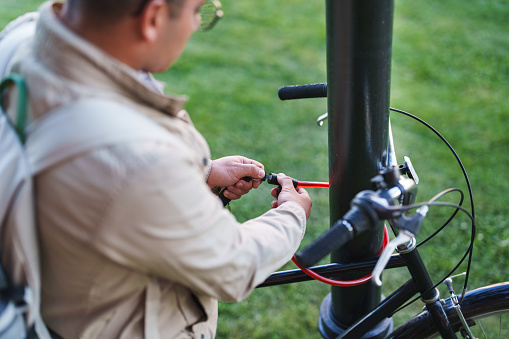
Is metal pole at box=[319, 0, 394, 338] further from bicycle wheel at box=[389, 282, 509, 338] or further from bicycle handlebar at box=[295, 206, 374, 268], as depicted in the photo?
bicycle handlebar at box=[295, 206, 374, 268]

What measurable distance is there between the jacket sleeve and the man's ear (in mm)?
261

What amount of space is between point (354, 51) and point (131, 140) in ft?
2.47

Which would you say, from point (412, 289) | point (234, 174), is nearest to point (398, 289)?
point (412, 289)

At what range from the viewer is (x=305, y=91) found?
200 centimetres

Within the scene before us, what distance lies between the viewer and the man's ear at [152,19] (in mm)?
1216

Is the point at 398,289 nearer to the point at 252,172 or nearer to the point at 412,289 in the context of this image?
the point at 412,289

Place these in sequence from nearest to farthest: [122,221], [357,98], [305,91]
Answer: [122,221]
[357,98]
[305,91]

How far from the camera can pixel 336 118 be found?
5.84 feet

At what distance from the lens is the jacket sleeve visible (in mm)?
1186

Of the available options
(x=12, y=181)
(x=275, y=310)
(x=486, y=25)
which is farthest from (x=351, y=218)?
(x=486, y=25)

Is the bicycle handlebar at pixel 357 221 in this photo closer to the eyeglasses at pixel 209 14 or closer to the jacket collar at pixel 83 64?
the jacket collar at pixel 83 64

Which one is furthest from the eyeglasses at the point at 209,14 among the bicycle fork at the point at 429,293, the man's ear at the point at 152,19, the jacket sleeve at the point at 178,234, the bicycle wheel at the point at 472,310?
the bicycle wheel at the point at 472,310

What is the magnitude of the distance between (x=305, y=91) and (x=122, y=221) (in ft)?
3.29

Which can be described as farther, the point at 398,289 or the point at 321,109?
the point at 321,109
